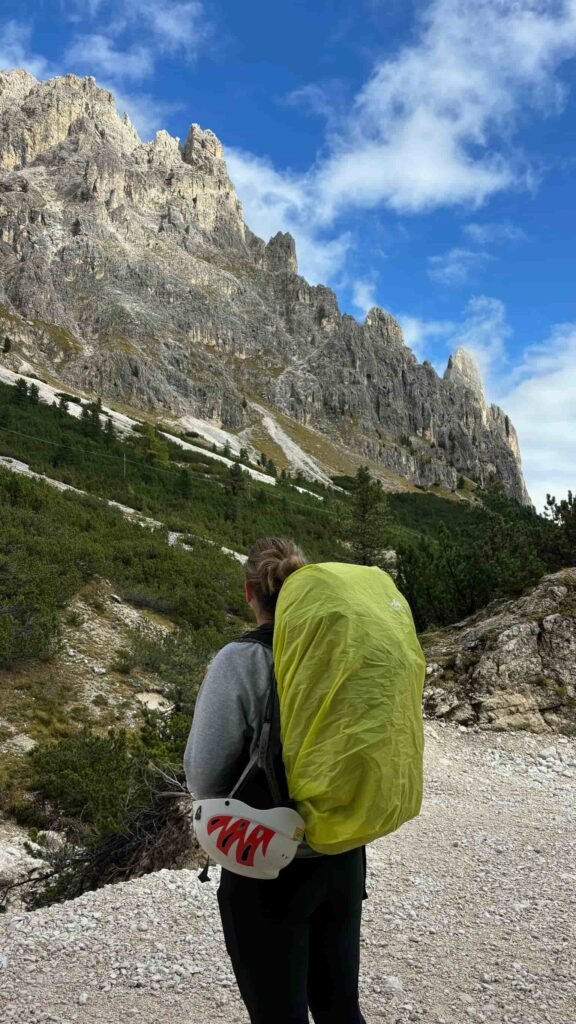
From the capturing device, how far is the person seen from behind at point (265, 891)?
1.74m

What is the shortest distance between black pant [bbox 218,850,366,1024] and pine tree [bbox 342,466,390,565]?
22318 mm

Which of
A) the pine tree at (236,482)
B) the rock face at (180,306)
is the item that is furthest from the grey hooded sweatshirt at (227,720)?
the rock face at (180,306)

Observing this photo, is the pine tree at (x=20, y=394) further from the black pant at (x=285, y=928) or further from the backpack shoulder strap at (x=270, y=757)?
the black pant at (x=285, y=928)

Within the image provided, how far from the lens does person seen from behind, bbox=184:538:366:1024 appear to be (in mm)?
1741

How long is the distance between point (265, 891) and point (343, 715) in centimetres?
58

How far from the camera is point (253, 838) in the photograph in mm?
1642

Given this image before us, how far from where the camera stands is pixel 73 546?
14.2 m

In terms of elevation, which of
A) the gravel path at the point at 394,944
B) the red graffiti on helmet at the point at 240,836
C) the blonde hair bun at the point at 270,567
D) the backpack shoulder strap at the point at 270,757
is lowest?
the gravel path at the point at 394,944

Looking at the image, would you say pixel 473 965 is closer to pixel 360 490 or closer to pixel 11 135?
pixel 360 490

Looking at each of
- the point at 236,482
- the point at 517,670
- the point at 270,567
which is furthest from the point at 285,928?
the point at 236,482

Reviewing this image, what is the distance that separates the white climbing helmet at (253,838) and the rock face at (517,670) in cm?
709

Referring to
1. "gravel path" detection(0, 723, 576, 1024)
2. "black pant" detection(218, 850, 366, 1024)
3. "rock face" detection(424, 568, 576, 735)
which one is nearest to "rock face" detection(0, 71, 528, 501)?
"rock face" detection(424, 568, 576, 735)

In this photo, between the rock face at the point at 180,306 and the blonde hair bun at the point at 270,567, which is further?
the rock face at the point at 180,306

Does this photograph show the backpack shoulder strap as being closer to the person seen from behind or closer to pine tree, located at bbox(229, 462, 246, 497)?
the person seen from behind
